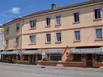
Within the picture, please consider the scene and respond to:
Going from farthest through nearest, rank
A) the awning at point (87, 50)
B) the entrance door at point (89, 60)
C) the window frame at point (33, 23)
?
the window frame at point (33, 23)
the entrance door at point (89, 60)
the awning at point (87, 50)

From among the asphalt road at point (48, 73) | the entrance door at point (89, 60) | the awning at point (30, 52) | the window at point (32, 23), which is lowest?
the asphalt road at point (48, 73)

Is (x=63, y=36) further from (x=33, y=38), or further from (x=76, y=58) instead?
(x=33, y=38)

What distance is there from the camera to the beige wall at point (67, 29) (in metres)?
28.0

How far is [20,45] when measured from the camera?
37.9 metres

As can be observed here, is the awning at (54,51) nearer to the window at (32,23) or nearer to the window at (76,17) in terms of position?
the window at (76,17)

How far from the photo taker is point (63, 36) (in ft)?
102

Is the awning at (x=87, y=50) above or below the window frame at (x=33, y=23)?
below

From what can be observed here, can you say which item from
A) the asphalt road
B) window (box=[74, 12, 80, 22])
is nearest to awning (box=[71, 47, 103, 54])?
the asphalt road

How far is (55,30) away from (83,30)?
5.67 metres

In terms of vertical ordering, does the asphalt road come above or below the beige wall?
below

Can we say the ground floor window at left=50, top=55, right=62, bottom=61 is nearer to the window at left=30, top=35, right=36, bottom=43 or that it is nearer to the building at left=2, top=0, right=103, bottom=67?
the building at left=2, top=0, right=103, bottom=67

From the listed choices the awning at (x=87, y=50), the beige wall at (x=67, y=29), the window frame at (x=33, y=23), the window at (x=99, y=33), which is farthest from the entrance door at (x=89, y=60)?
the window frame at (x=33, y=23)

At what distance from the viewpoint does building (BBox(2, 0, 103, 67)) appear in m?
27.5

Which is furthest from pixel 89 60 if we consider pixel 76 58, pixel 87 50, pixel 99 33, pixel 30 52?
pixel 30 52
